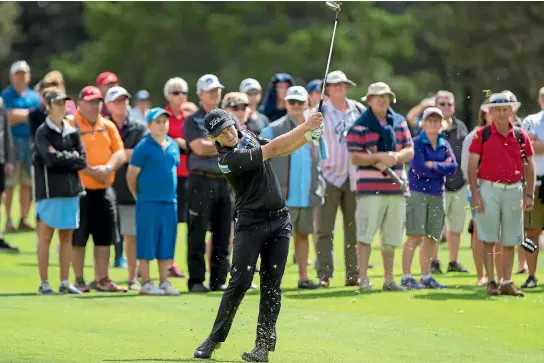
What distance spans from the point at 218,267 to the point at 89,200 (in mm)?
1740

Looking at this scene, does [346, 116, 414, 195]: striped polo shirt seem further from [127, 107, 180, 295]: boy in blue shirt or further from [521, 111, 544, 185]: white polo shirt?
[127, 107, 180, 295]: boy in blue shirt

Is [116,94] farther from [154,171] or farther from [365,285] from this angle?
[365,285]

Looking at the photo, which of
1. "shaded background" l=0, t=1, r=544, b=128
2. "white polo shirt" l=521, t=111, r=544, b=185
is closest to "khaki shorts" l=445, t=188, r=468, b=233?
"white polo shirt" l=521, t=111, r=544, b=185

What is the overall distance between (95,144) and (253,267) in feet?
18.7

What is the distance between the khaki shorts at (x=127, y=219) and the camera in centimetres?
1689

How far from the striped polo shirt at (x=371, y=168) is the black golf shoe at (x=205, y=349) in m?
5.24

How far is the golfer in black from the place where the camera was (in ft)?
35.2

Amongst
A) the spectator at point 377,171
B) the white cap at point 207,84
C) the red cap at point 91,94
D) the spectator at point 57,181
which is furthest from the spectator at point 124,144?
the spectator at point 377,171

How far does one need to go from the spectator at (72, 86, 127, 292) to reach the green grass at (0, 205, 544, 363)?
0.74 metres

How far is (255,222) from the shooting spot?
11.0 m

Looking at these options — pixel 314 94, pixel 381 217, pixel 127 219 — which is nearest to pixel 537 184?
pixel 381 217

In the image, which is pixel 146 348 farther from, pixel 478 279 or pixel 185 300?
pixel 478 279

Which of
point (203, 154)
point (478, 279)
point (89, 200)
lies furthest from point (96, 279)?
point (478, 279)

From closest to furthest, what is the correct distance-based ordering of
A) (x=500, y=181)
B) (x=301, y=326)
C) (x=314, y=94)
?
(x=301, y=326), (x=500, y=181), (x=314, y=94)
